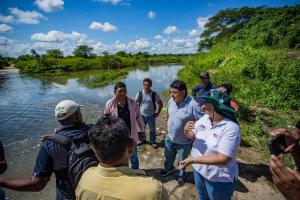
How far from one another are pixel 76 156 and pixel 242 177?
149 inches

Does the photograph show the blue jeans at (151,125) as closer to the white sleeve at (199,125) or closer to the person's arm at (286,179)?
the white sleeve at (199,125)

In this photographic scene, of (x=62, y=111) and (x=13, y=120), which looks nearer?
(x=62, y=111)

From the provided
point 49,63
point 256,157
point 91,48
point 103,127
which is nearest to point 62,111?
point 103,127

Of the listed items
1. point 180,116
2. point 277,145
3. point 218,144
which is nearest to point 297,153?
point 277,145

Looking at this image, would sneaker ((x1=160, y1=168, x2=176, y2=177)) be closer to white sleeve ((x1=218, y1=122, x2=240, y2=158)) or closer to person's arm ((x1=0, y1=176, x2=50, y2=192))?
white sleeve ((x1=218, y1=122, x2=240, y2=158))

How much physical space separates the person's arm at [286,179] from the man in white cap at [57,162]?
1540 mm

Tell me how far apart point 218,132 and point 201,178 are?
2.29 feet

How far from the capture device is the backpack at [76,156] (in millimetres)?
1885

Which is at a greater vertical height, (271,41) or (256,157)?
(271,41)

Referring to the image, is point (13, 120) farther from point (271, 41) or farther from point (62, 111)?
point (271, 41)

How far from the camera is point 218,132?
8.14 feet

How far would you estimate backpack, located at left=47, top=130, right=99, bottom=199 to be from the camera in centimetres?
188

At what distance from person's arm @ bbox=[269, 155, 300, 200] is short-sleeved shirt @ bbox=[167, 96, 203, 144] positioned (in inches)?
110

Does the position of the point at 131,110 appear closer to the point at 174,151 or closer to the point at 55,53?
the point at 174,151
